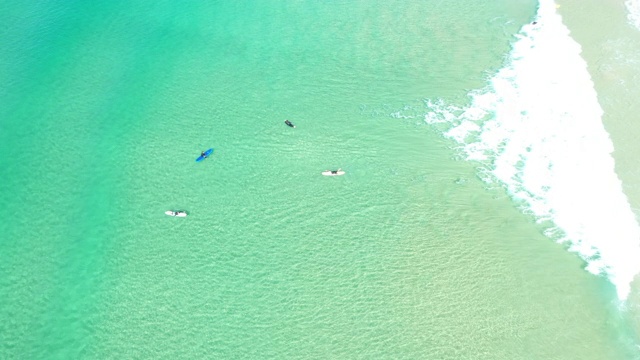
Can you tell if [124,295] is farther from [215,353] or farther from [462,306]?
[462,306]

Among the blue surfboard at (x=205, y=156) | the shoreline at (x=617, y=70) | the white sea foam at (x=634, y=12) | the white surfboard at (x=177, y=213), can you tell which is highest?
the white sea foam at (x=634, y=12)

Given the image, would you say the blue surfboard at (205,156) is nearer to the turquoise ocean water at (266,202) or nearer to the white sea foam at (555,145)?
the turquoise ocean water at (266,202)

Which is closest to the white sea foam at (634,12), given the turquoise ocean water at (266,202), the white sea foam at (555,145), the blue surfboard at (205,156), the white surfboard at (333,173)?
the white sea foam at (555,145)

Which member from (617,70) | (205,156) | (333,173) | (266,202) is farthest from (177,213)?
(617,70)

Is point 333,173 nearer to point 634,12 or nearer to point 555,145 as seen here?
point 555,145

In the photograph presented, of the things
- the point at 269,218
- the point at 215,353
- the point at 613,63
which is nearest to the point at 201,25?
the point at 269,218

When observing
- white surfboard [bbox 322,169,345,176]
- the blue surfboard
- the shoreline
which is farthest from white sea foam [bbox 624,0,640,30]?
the blue surfboard
